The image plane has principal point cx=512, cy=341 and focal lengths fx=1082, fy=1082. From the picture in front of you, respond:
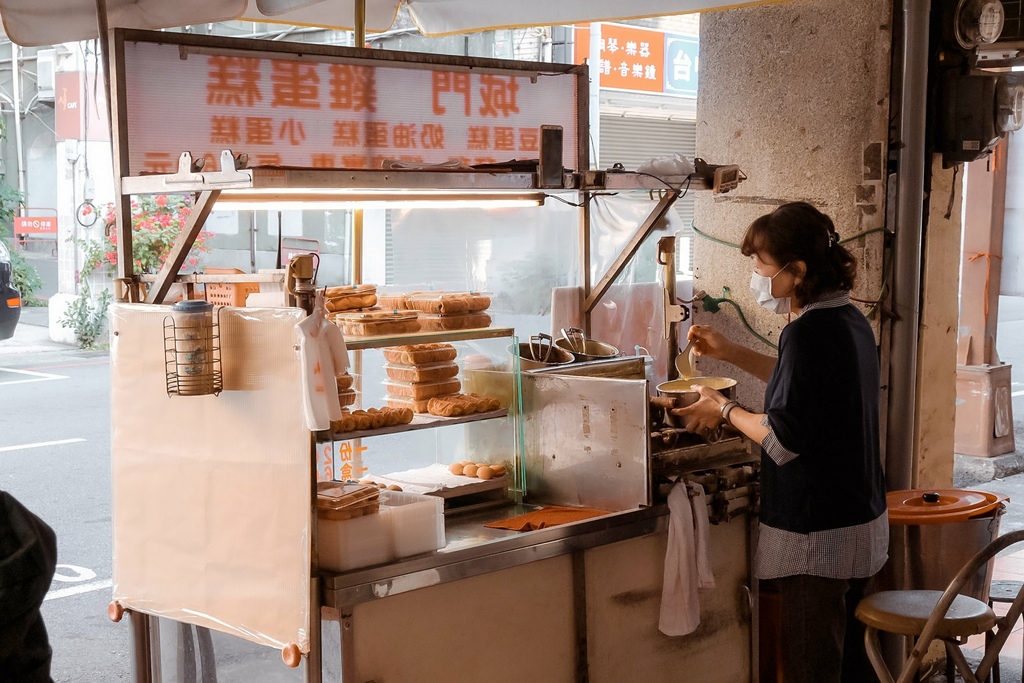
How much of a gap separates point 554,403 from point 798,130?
1673 millimetres

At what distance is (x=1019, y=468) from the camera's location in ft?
27.5

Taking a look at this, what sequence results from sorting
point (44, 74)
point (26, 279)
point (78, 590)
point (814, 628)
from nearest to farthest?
point (814, 628), point (78, 590), point (44, 74), point (26, 279)

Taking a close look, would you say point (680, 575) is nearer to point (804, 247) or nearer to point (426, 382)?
point (426, 382)

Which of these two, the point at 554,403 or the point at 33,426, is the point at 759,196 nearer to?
the point at 554,403

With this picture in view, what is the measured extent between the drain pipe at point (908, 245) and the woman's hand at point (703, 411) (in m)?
1.06

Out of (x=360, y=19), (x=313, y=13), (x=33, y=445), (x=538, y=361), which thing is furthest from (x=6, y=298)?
(x=538, y=361)

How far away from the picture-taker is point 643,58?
44.2ft

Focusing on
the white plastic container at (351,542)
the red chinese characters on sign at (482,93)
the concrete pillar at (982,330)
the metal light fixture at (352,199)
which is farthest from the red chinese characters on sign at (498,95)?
the concrete pillar at (982,330)

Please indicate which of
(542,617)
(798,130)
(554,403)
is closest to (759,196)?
(798,130)

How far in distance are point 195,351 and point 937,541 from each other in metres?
2.70

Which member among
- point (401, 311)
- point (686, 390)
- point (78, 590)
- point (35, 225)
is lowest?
point (78, 590)

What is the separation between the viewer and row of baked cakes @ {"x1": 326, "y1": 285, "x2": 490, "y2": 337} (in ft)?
11.8

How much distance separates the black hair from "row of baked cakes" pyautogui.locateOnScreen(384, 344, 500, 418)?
45.6 inches

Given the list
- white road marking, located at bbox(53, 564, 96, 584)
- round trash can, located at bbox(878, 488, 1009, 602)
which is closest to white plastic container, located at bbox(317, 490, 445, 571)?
round trash can, located at bbox(878, 488, 1009, 602)
